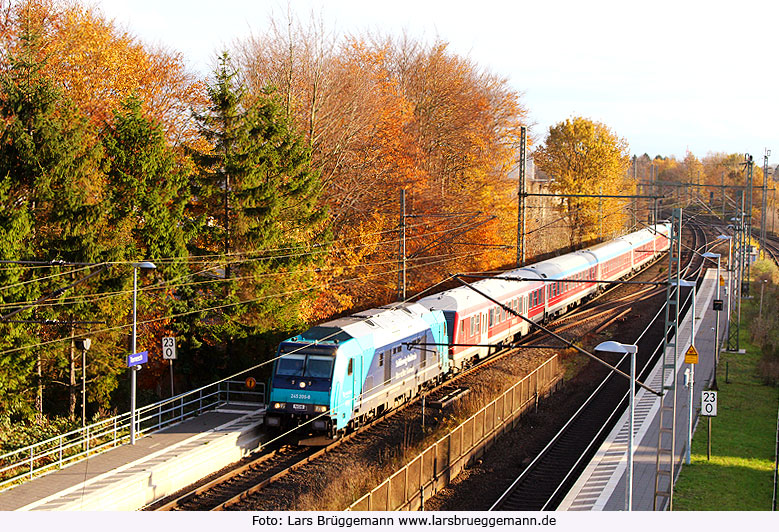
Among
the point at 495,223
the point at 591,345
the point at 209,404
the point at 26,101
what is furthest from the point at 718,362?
the point at 26,101

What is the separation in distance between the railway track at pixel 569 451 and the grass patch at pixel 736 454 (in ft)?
9.41

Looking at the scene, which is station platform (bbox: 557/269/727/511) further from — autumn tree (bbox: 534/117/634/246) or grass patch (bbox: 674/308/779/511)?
autumn tree (bbox: 534/117/634/246)

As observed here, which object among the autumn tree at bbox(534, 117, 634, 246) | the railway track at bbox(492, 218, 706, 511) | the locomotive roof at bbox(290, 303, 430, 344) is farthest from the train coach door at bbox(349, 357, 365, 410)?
the autumn tree at bbox(534, 117, 634, 246)

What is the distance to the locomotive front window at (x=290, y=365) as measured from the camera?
21344mm

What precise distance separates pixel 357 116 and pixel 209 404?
63.6 ft

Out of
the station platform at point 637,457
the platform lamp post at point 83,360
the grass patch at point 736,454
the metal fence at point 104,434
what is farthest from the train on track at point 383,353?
the grass patch at point 736,454

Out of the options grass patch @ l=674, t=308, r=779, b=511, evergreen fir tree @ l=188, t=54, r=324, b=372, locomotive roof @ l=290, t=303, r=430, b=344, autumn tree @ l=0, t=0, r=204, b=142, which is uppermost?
autumn tree @ l=0, t=0, r=204, b=142

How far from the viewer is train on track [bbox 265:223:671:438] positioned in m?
21.0

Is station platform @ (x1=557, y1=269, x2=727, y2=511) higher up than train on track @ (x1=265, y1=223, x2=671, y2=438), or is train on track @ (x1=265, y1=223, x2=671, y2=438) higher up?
train on track @ (x1=265, y1=223, x2=671, y2=438)

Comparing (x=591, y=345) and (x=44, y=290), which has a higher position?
(x=44, y=290)

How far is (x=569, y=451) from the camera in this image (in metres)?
23.5

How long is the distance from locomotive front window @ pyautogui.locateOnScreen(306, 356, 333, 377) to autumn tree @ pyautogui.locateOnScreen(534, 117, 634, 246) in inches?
1766

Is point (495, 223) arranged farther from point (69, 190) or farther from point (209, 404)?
point (69, 190)

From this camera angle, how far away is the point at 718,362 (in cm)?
3541
